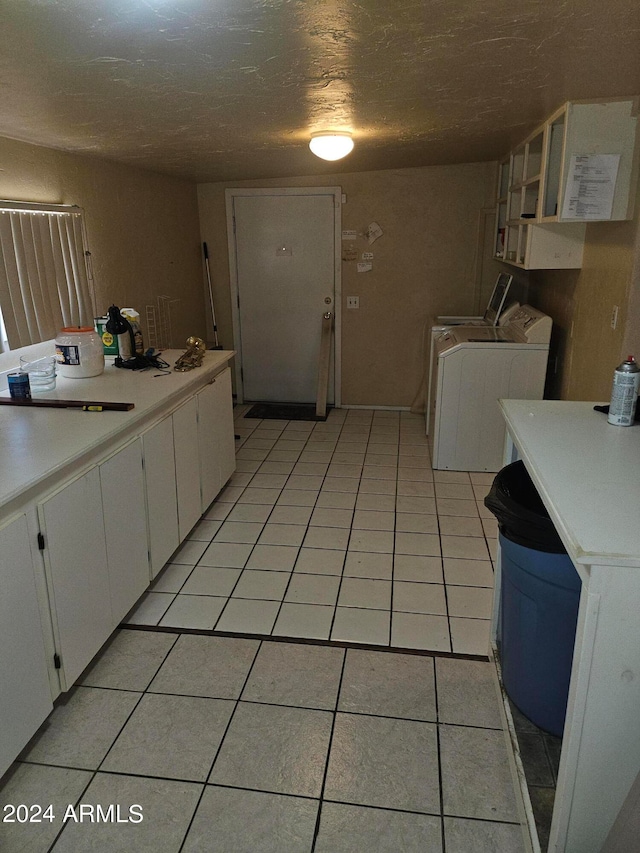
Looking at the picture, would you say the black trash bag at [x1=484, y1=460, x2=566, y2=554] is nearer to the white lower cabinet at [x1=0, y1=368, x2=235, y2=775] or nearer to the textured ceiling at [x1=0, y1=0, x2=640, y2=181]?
the textured ceiling at [x1=0, y1=0, x2=640, y2=181]

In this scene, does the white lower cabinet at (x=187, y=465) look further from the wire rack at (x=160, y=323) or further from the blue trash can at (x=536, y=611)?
the blue trash can at (x=536, y=611)

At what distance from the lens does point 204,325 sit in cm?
553

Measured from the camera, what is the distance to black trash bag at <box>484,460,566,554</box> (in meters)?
1.59

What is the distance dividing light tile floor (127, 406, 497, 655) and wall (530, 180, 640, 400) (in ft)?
2.98

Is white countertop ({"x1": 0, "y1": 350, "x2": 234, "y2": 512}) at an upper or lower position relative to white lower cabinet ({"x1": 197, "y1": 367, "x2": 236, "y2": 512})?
upper

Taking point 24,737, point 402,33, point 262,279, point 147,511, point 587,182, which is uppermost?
point 402,33

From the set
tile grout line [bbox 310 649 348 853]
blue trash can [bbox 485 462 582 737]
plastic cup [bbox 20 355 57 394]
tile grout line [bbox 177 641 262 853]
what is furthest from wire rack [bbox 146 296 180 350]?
blue trash can [bbox 485 462 582 737]

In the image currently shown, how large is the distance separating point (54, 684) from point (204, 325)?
403cm

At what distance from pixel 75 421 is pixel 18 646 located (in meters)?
0.90

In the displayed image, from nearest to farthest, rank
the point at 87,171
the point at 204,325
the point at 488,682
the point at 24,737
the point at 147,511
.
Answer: the point at 24,737 < the point at 488,682 < the point at 147,511 < the point at 87,171 < the point at 204,325

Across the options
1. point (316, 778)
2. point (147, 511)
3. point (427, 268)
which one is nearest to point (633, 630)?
point (316, 778)

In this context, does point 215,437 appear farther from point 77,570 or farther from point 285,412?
point 285,412

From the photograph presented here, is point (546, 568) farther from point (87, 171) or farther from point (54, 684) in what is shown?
point (87, 171)

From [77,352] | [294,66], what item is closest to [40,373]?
[77,352]
